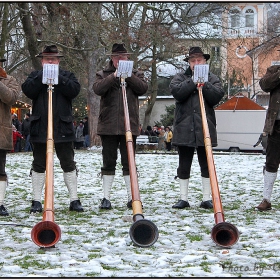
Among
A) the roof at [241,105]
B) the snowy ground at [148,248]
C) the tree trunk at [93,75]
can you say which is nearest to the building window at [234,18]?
the roof at [241,105]

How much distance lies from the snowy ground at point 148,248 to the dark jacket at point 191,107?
0.90 meters

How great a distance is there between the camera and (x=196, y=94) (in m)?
8.73

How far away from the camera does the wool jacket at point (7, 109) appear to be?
8008 mm

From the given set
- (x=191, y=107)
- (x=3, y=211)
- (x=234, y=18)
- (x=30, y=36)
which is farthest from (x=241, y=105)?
(x=3, y=211)

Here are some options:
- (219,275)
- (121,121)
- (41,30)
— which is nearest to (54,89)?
(121,121)

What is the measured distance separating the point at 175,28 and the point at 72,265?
2843 centimetres

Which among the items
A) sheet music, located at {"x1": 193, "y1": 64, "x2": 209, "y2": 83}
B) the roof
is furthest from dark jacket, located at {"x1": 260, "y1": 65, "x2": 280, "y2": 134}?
the roof

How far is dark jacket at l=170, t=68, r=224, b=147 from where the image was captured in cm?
852

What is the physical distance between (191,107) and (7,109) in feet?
7.50

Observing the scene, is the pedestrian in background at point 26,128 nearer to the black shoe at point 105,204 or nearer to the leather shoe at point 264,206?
the black shoe at point 105,204

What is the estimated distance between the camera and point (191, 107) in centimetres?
875

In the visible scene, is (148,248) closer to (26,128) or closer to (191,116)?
(191,116)

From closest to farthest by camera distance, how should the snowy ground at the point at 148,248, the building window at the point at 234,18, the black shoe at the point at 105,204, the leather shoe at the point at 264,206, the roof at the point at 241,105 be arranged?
the snowy ground at the point at 148,248, the leather shoe at the point at 264,206, the black shoe at the point at 105,204, the building window at the point at 234,18, the roof at the point at 241,105

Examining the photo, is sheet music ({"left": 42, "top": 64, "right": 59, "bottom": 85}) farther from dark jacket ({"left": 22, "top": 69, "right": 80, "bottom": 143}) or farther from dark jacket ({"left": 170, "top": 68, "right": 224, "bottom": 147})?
dark jacket ({"left": 170, "top": 68, "right": 224, "bottom": 147})
